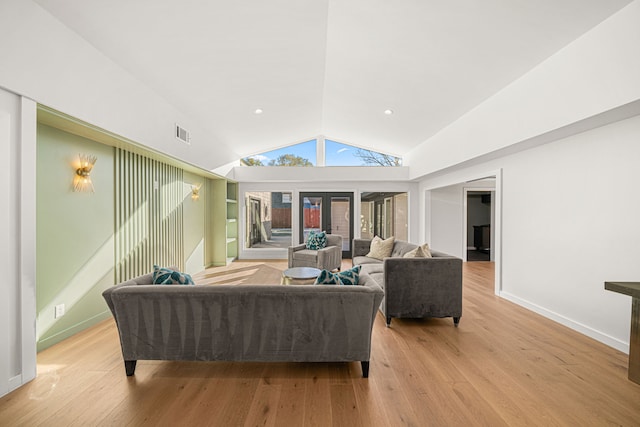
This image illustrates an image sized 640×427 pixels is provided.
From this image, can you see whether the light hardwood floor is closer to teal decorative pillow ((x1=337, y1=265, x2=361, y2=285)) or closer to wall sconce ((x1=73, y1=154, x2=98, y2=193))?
teal decorative pillow ((x1=337, y1=265, x2=361, y2=285))

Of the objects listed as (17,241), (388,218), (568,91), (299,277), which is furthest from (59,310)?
(388,218)

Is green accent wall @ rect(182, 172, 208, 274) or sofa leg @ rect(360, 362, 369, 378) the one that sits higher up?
green accent wall @ rect(182, 172, 208, 274)

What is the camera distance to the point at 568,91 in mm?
2957

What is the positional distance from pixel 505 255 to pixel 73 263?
5712 millimetres

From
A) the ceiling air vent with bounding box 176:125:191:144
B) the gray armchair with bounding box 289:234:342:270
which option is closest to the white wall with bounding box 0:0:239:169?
the ceiling air vent with bounding box 176:125:191:144

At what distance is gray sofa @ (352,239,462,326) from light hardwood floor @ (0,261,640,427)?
369mm

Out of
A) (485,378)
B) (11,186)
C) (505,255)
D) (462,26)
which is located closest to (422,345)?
(485,378)

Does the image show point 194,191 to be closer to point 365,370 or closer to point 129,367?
point 129,367

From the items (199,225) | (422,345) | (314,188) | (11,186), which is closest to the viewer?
(11,186)

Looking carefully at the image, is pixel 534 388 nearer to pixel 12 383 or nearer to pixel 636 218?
pixel 636 218

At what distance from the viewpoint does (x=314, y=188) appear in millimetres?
8727

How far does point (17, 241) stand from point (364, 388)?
2795 millimetres

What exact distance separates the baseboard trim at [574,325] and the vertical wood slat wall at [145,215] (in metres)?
5.47

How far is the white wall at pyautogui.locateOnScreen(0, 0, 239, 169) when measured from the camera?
221 cm
